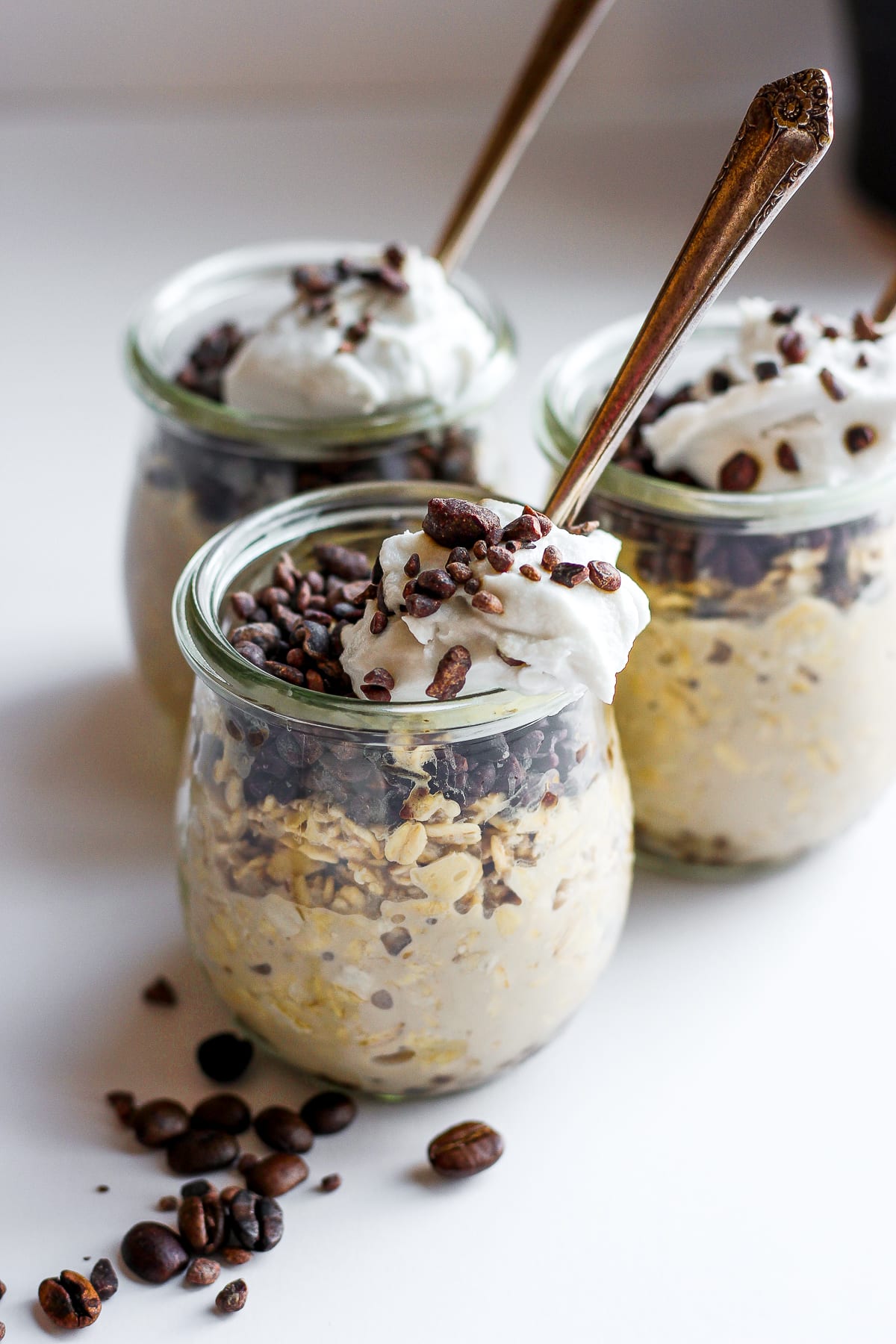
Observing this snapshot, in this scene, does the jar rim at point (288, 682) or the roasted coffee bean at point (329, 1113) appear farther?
the roasted coffee bean at point (329, 1113)

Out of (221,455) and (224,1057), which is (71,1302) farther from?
(221,455)

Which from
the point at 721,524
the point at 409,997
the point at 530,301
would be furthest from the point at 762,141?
the point at 530,301

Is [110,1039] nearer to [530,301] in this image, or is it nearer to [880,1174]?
[880,1174]

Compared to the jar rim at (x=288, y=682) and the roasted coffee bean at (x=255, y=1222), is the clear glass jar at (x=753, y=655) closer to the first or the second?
the jar rim at (x=288, y=682)

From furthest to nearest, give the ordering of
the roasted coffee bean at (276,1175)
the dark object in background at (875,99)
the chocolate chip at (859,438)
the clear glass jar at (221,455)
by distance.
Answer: the dark object in background at (875,99) < the clear glass jar at (221,455) < the chocolate chip at (859,438) < the roasted coffee bean at (276,1175)

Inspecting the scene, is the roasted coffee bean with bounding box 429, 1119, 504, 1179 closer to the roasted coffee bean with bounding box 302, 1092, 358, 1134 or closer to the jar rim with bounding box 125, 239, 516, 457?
the roasted coffee bean with bounding box 302, 1092, 358, 1134

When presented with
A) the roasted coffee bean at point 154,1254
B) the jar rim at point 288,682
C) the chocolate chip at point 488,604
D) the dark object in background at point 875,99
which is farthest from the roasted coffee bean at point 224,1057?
the dark object in background at point 875,99

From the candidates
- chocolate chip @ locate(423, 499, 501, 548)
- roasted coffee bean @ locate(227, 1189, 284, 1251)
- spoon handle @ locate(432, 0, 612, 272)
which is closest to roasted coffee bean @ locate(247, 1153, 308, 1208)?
roasted coffee bean @ locate(227, 1189, 284, 1251)

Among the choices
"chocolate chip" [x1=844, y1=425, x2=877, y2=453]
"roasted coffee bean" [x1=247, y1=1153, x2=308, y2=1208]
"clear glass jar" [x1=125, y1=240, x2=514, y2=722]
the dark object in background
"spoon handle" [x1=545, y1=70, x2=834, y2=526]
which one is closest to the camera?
"spoon handle" [x1=545, y1=70, x2=834, y2=526]
